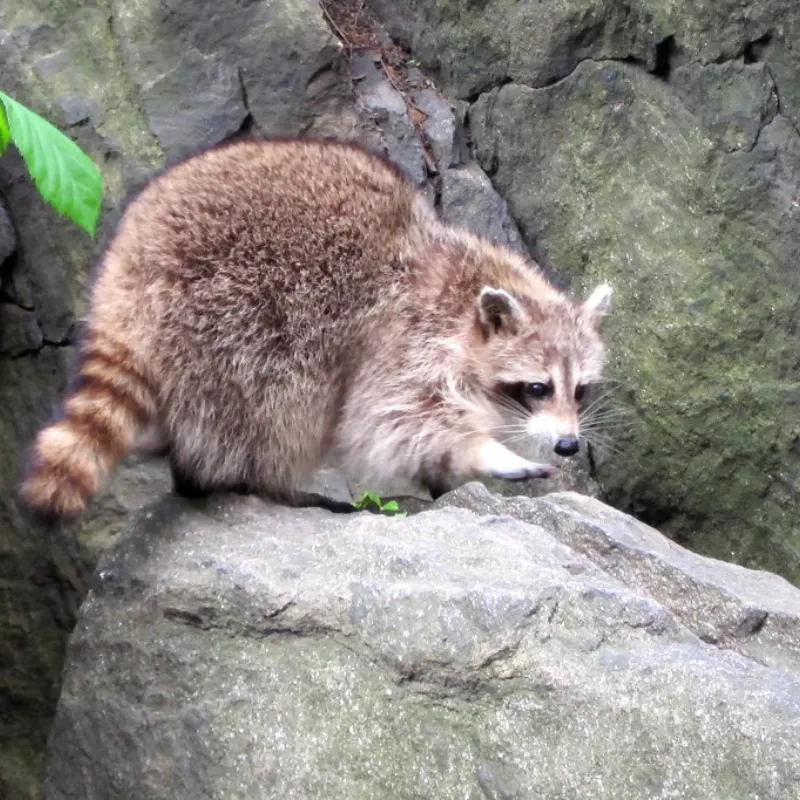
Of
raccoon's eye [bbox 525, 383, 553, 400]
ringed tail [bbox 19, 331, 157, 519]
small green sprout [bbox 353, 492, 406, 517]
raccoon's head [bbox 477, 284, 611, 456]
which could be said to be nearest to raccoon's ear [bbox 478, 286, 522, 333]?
raccoon's head [bbox 477, 284, 611, 456]

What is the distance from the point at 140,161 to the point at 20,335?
774mm

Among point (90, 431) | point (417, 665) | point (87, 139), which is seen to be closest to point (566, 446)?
point (417, 665)

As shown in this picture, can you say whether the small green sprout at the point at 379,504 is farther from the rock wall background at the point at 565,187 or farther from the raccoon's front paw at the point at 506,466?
the rock wall background at the point at 565,187

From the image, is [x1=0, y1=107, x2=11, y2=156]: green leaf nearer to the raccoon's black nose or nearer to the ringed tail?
the ringed tail

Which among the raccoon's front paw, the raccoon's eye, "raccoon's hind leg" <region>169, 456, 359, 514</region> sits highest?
the raccoon's eye

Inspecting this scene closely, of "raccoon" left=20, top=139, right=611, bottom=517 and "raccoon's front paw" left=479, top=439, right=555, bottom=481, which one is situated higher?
"raccoon" left=20, top=139, right=611, bottom=517

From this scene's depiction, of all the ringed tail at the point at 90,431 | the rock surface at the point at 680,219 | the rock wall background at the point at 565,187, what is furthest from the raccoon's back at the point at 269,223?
the rock surface at the point at 680,219

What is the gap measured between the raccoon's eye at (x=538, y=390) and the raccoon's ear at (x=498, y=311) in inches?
6.7

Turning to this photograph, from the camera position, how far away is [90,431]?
116 inches

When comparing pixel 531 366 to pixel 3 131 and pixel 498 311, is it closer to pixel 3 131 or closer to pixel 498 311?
pixel 498 311

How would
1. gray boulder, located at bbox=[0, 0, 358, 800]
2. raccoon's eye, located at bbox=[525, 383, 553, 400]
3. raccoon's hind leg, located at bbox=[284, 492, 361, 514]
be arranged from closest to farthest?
1. raccoon's hind leg, located at bbox=[284, 492, 361, 514]
2. raccoon's eye, located at bbox=[525, 383, 553, 400]
3. gray boulder, located at bbox=[0, 0, 358, 800]

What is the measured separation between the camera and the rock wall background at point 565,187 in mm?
4621

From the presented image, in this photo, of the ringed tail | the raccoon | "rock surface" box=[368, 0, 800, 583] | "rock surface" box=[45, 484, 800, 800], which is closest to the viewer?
"rock surface" box=[45, 484, 800, 800]

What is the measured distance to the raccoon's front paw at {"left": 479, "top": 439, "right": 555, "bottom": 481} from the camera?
3436mm
